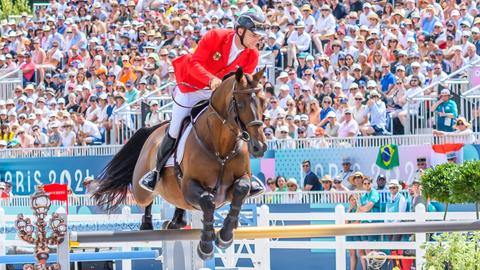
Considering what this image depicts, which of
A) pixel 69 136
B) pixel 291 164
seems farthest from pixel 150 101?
pixel 291 164

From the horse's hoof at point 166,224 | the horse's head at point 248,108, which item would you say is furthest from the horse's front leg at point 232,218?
the horse's hoof at point 166,224

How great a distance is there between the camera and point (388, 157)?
52.4 feet

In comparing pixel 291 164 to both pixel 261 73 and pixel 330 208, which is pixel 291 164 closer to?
pixel 330 208

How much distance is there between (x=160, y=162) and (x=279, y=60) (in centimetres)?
981

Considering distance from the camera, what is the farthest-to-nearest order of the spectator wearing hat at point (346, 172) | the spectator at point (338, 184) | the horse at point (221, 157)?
the spectator wearing hat at point (346, 172)
the spectator at point (338, 184)
the horse at point (221, 157)

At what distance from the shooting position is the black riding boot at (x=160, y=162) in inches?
406

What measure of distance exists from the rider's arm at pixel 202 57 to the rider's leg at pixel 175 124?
0.42 m

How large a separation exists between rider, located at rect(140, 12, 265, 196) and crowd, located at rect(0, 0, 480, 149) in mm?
5581

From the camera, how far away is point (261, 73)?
916 cm

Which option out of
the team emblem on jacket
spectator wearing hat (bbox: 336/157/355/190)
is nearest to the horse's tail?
the team emblem on jacket

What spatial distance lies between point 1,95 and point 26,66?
0.76 metres

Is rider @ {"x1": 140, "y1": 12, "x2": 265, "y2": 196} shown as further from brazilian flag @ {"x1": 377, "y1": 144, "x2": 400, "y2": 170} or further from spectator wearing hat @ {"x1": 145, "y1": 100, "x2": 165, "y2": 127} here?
spectator wearing hat @ {"x1": 145, "y1": 100, "x2": 165, "y2": 127}

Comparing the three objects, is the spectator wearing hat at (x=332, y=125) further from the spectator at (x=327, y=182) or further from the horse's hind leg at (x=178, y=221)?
the horse's hind leg at (x=178, y=221)

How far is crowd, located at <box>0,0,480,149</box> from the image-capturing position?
1728cm
